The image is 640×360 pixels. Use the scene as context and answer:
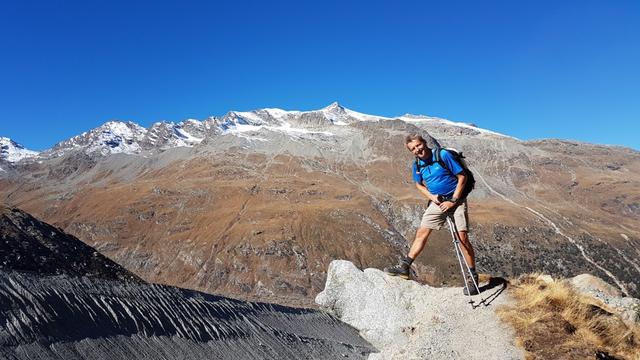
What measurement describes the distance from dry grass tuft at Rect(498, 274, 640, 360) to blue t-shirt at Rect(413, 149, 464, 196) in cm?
245

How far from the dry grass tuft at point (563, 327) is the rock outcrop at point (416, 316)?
0.90 ft

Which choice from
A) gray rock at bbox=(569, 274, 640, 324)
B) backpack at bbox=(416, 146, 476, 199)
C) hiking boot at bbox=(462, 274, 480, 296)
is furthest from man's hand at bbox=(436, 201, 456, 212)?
gray rock at bbox=(569, 274, 640, 324)

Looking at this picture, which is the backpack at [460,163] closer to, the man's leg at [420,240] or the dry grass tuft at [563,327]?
the man's leg at [420,240]

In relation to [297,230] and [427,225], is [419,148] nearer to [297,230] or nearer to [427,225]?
[427,225]

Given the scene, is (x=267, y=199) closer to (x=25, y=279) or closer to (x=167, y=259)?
(x=167, y=259)

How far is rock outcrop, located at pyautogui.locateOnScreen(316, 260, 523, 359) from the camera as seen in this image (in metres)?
9.11

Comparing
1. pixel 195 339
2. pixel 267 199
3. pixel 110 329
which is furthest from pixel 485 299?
pixel 267 199

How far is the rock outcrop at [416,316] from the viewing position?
9.11 m

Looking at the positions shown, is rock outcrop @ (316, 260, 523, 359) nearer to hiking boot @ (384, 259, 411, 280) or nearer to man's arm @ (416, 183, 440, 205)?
hiking boot @ (384, 259, 411, 280)

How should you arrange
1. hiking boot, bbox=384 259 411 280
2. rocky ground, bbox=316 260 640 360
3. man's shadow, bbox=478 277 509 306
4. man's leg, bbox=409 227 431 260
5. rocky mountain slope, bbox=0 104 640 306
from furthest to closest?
rocky mountain slope, bbox=0 104 640 306 → hiking boot, bbox=384 259 411 280 → man's leg, bbox=409 227 431 260 → man's shadow, bbox=478 277 509 306 → rocky ground, bbox=316 260 640 360

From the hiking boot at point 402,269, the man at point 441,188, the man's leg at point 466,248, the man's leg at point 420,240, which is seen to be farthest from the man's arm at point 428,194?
the hiking boot at point 402,269

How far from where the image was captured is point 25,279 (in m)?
9.16

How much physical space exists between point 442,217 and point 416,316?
3552mm

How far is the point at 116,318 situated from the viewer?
995 cm
